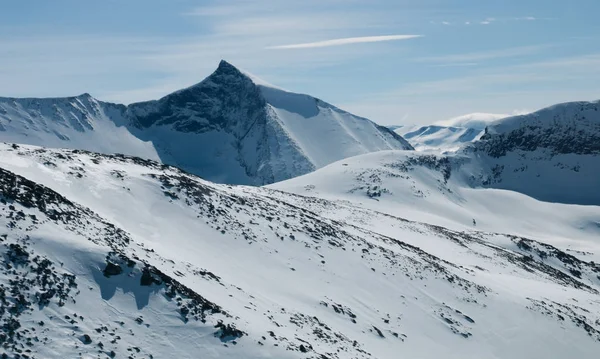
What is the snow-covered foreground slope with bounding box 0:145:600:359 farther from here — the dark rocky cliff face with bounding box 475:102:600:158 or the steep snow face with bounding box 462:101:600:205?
the dark rocky cliff face with bounding box 475:102:600:158

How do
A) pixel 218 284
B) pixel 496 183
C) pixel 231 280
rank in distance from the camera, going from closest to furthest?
1. pixel 218 284
2. pixel 231 280
3. pixel 496 183

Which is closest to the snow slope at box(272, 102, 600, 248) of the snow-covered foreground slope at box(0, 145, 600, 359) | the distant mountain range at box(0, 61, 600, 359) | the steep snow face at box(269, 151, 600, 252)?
the steep snow face at box(269, 151, 600, 252)

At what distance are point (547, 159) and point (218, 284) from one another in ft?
Answer: 614

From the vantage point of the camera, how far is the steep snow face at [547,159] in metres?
178

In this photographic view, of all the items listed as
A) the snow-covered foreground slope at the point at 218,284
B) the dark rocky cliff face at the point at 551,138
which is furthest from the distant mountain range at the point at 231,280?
the dark rocky cliff face at the point at 551,138

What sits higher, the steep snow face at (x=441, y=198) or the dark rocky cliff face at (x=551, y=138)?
the dark rocky cliff face at (x=551, y=138)

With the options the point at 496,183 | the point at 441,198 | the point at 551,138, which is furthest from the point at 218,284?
the point at 551,138

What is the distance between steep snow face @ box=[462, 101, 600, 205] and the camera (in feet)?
586

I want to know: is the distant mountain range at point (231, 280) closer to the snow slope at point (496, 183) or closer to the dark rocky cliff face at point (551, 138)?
the snow slope at point (496, 183)

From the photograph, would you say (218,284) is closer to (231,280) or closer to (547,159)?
(231,280)

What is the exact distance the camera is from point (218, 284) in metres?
28.5

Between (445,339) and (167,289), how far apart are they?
2045 centimetres

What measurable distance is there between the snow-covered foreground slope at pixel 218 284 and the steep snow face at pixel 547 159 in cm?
12898

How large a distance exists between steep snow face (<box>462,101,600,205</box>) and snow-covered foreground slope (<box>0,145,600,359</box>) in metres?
129
